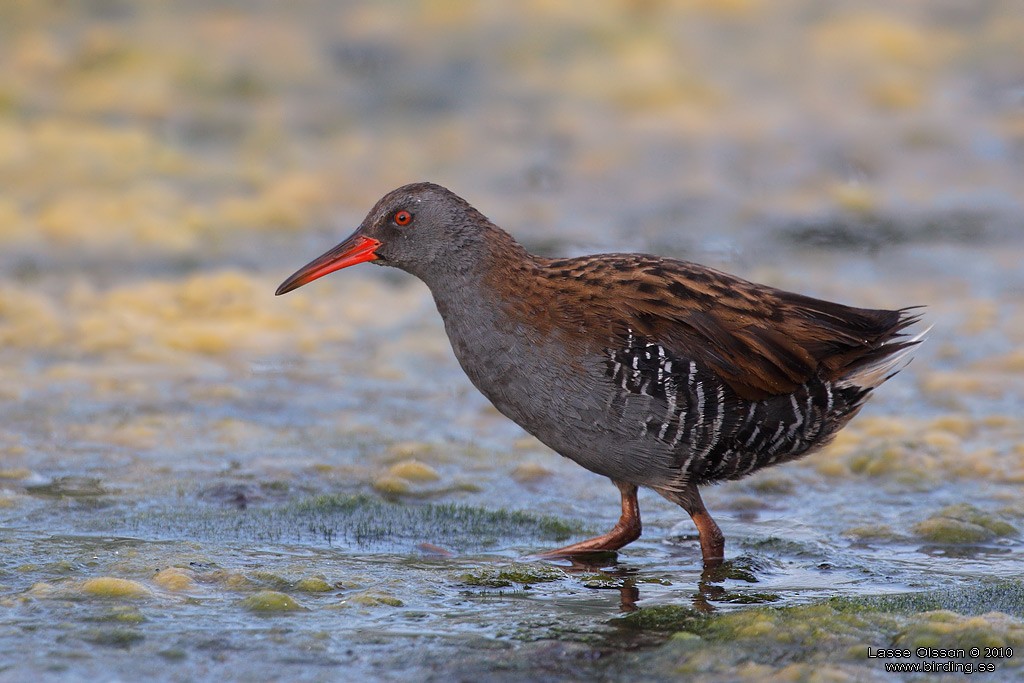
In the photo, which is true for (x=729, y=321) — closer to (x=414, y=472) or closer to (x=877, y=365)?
(x=877, y=365)

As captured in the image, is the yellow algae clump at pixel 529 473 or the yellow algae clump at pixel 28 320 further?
the yellow algae clump at pixel 28 320

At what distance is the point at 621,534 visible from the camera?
534 cm

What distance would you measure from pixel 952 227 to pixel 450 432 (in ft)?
14.2

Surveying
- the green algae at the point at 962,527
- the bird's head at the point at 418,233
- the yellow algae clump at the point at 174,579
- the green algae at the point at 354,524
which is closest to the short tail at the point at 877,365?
the green algae at the point at 962,527

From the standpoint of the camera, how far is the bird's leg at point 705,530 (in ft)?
17.1

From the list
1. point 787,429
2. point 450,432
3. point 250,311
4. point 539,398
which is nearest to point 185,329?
point 250,311

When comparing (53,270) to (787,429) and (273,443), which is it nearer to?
(273,443)

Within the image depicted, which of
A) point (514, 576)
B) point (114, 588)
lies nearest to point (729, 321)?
point (514, 576)

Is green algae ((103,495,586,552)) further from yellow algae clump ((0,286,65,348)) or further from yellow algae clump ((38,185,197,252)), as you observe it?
yellow algae clump ((38,185,197,252))

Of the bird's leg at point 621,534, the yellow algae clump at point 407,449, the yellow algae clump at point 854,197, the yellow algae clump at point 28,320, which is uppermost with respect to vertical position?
the yellow algae clump at point 854,197

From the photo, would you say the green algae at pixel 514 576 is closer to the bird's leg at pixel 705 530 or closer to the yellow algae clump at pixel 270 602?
the bird's leg at pixel 705 530

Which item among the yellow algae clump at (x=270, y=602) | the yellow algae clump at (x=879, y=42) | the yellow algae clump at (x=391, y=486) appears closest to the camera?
the yellow algae clump at (x=270, y=602)

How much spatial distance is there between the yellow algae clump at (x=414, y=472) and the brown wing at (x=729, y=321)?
1.23m

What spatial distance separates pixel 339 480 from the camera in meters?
6.02
